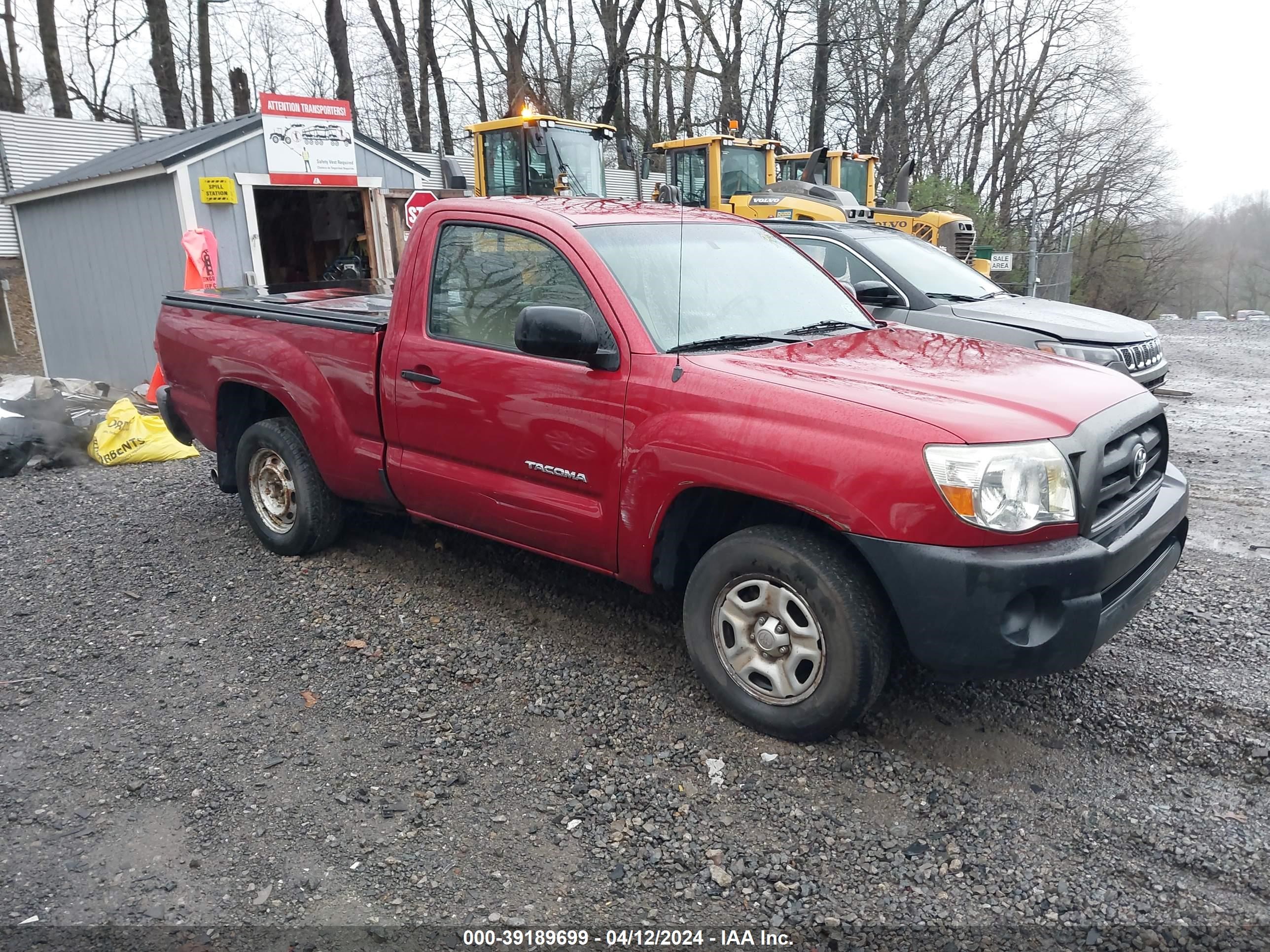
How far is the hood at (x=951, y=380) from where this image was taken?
3.04 metres

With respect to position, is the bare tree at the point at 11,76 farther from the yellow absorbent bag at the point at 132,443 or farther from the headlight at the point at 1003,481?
the headlight at the point at 1003,481

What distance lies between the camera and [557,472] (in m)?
3.85

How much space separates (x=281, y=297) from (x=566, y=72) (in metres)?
27.0

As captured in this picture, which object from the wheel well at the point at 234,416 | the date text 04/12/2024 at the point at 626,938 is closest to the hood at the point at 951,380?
the date text 04/12/2024 at the point at 626,938

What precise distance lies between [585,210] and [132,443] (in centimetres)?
569

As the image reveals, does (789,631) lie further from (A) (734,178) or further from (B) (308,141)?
(A) (734,178)

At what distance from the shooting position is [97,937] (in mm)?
2598

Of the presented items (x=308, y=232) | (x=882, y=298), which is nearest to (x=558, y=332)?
(x=882, y=298)

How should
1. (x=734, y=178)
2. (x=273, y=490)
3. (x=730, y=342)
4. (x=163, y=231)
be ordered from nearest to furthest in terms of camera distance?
(x=730, y=342) < (x=273, y=490) < (x=163, y=231) < (x=734, y=178)

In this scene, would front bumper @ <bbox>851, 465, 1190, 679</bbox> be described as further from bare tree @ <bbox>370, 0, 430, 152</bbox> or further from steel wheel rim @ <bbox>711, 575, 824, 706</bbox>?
bare tree @ <bbox>370, 0, 430, 152</bbox>

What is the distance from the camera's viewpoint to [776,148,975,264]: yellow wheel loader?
542 inches

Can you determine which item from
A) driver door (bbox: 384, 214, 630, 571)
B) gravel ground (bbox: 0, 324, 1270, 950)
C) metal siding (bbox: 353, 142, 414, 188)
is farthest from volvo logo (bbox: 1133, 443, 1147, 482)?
metal siding (bbox: 353, 142, 414, 188)

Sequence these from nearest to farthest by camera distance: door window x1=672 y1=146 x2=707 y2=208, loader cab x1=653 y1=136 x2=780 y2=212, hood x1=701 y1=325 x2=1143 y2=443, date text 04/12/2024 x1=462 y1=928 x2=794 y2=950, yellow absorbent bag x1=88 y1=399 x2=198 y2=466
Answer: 1. date text 04/12/2024 x1=462 y1=928 x2=794 y2=950
2. hood x1=701 y1=325 x2=1143 y2=443
3. yellow absorbent bag x1=88 y1=399 x2=198 y2=466
4. loader cab x1=653 y1=136 x2=780 y2=212
5. door window x1=672 y1=146 x2=707 y2=208

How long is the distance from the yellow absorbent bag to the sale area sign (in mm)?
5342
